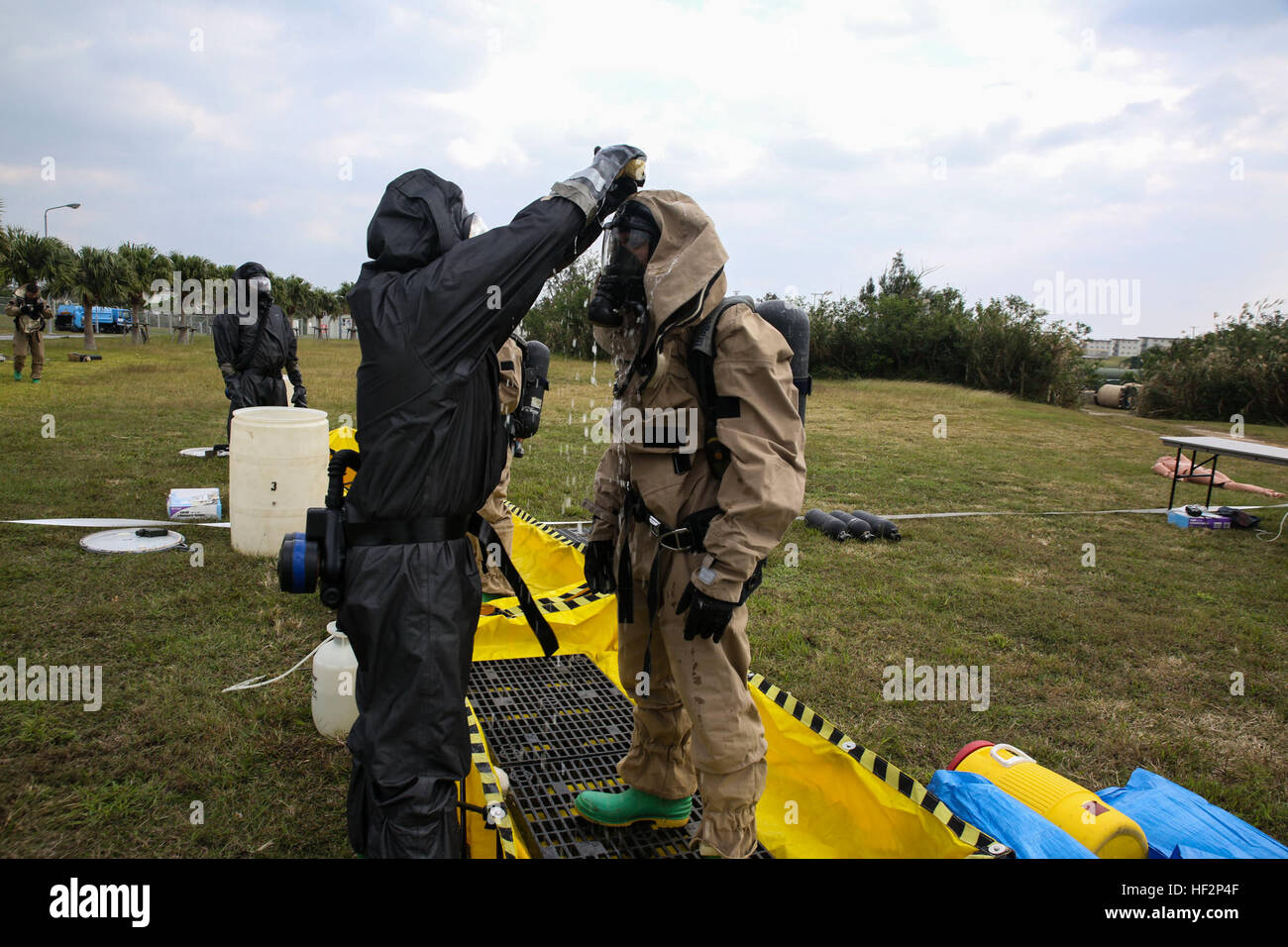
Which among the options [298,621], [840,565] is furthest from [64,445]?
[840,565]

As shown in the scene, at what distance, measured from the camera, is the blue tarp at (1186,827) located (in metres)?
2.80

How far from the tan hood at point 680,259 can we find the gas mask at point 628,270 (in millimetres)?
35

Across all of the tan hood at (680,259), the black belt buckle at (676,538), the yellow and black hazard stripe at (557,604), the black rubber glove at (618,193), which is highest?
the black rubber glove at (618,193)

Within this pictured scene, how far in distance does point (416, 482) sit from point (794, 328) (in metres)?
1.56

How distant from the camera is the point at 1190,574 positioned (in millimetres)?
7359

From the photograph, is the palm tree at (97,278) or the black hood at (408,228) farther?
the palm tree at (97,278)

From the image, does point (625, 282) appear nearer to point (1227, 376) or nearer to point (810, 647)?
point (810, 647)

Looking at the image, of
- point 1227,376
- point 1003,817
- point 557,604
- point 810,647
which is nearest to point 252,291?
point 557,604

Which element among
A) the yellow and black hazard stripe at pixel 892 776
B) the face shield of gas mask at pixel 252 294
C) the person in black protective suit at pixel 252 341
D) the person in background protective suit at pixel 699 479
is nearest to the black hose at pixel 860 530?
the yellow and black hazard stripe at pixel 892 776

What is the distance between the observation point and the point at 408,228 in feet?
7.57

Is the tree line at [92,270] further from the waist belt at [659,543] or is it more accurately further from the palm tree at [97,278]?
the waist belt at [659,543]

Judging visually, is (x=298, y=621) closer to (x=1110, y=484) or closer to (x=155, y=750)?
(x=155, y=750)

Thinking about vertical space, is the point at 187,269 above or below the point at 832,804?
above

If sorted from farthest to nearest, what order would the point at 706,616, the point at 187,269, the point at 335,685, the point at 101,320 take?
1. the point at 101,320
2. the point at 187,269
3. the point at 335,685
4. the point at 706,616
